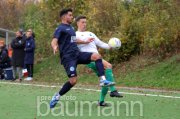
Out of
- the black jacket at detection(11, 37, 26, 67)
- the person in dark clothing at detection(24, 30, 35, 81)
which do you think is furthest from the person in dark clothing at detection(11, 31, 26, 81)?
the person in dark clothing at detection(24, 30, 35, 81)

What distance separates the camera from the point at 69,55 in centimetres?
1041

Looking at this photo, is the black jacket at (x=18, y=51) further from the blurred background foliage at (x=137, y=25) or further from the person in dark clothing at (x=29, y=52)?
the blurred background foliage at (x=137, y=25)

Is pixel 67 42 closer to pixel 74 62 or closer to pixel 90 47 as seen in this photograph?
pixel 74 62

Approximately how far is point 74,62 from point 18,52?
11.4 metres

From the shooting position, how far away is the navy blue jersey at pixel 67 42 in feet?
34.2

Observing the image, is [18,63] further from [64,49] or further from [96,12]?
[64,49]

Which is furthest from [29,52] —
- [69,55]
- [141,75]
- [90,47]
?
[69,55]

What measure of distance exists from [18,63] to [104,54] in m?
3.56

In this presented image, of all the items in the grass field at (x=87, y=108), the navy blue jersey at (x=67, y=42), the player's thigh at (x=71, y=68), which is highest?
the navy blue jersey at (x=67, y=42)

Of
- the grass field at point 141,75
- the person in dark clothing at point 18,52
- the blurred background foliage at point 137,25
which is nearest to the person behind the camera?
the grass field at point 141,75

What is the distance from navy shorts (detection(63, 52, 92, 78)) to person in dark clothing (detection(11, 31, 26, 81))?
10604mm

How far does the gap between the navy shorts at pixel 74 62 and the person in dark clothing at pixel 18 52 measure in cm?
1060

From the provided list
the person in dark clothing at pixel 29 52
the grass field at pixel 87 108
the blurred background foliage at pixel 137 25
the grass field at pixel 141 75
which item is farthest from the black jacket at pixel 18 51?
the grass field at pixel 87 108

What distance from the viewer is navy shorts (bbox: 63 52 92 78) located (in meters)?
10.4
